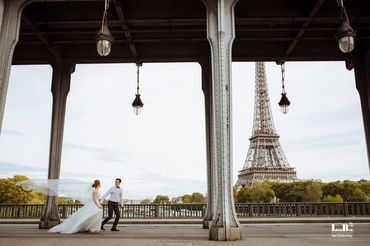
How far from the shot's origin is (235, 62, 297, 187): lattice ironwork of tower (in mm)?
72375

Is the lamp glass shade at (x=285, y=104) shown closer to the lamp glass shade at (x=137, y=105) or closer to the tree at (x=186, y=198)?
the lamp glass shade at (x=137, y=105)

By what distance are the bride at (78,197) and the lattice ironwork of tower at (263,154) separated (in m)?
61.0

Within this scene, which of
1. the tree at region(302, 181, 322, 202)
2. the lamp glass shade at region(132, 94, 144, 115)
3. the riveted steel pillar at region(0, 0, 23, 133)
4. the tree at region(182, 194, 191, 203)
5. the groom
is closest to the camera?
the riveted steel pillar at region(0, 0, 23, 133)

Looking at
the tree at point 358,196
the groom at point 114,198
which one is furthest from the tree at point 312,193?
the groom at point 114,198

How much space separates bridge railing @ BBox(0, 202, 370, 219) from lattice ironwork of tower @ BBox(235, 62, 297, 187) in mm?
47635

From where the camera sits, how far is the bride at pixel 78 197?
11.7 meters

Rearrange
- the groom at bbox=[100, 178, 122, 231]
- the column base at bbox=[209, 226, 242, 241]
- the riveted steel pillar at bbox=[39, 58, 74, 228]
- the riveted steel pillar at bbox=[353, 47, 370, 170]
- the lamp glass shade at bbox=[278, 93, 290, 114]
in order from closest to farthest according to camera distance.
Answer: the column base at bbox=[209, 226, 242, 241] < the groom at bbox=[100, 178, 122, 231] < the riveted steel pillar at bbox=[39, 58, 74, 228] < the riveted steel pillar at bbox=[353, 47, 370, 170] < the lamp glass shade at bbox=[278, 93, 290, 114]

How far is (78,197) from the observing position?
12.7m

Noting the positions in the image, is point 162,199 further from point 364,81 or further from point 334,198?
point 364,81

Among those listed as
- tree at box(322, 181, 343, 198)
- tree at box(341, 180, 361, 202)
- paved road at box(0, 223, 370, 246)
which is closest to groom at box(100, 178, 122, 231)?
paved road at box(0, 223, 370, 246)

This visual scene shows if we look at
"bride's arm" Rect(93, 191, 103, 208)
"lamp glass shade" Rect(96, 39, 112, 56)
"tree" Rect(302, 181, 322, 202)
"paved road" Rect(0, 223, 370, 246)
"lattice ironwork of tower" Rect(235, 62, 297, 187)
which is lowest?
"paved road" Rect(0, 223, 370, 246)

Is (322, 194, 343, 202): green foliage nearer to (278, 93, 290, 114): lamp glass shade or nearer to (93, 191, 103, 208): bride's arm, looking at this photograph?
(278, 93, 290, 114): lamp glass shade

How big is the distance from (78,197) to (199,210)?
10282 mm

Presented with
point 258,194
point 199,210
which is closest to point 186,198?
point 258,194
